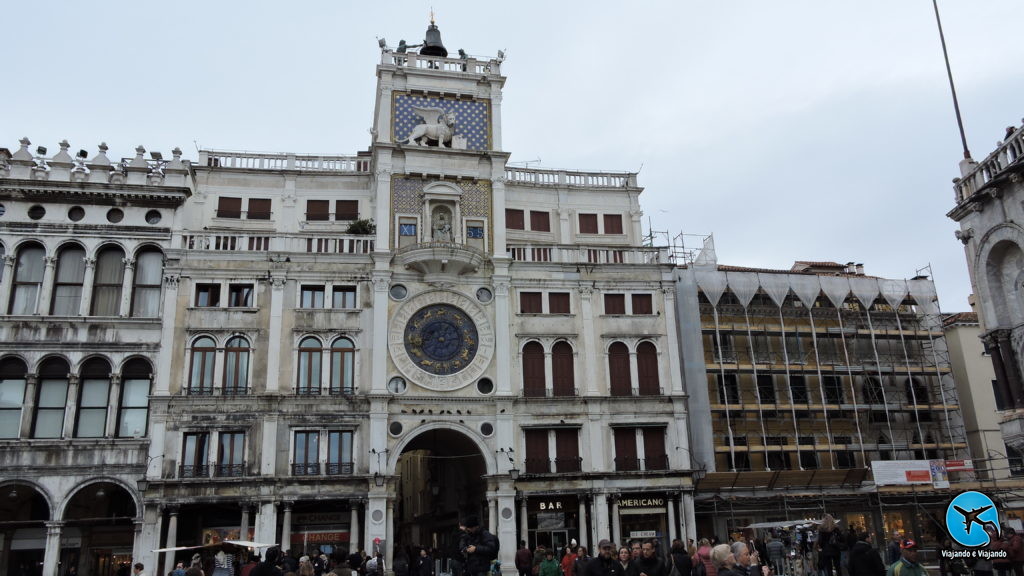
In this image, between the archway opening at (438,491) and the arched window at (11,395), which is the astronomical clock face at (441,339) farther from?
the arched window at (11,395)

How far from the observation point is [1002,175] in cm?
2697

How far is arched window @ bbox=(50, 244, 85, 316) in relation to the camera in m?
37.2

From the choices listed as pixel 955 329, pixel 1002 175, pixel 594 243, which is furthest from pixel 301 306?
pixel 955 329

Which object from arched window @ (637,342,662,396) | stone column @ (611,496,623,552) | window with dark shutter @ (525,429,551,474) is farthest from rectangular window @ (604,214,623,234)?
stone column @ (611,496,623,552)

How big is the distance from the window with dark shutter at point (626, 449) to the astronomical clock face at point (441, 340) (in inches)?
289

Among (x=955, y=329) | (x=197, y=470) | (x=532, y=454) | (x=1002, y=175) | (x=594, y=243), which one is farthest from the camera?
(x=955, y=329)

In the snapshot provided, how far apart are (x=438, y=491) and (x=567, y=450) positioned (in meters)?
10.3

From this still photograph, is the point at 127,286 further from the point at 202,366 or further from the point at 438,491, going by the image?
the point at 438,491

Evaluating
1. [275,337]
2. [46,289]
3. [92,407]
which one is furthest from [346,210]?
[92,407]

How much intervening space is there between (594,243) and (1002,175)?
2100 centimetres

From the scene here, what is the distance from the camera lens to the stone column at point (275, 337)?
37.0 meters

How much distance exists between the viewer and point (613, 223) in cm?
4516

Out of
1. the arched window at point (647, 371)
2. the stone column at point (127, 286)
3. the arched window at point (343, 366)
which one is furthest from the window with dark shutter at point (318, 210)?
the arched window at point (647, 371)

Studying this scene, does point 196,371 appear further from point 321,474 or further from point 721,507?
point 721,507
